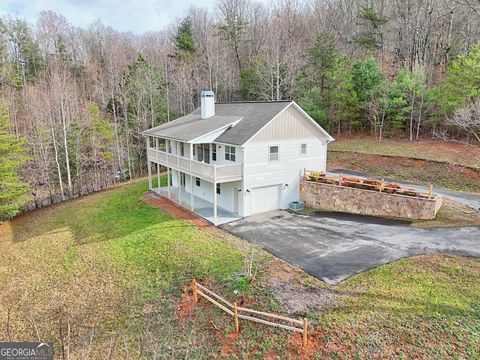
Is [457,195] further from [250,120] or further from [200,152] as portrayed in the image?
[200,152]

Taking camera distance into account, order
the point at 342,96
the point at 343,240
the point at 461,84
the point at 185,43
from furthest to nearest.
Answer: the point at 185,43
the point at 342,96
the point at 461,84
the point at 343,240

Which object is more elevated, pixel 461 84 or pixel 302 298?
pixel 461 84

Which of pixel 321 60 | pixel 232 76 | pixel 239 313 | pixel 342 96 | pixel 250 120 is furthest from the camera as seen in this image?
pixel 232 76

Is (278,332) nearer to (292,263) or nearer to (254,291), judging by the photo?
(254,291)

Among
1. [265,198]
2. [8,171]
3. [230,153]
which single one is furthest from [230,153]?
[8,171]

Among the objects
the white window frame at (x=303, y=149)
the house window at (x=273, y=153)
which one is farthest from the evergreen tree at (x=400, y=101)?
the house window at (x=273, y=153)

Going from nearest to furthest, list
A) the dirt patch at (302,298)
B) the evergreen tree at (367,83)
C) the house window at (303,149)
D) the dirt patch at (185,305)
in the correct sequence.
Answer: the dirt patch at (302,298) < the dirt patch at (185,305) < the house window at (303,149) < the evergreen tree at (367,83)

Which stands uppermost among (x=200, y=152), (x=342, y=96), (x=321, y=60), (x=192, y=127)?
(x=321, y=60)

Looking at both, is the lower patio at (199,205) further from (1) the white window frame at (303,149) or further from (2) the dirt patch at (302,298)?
(2) the dirt patch at (302,298)
